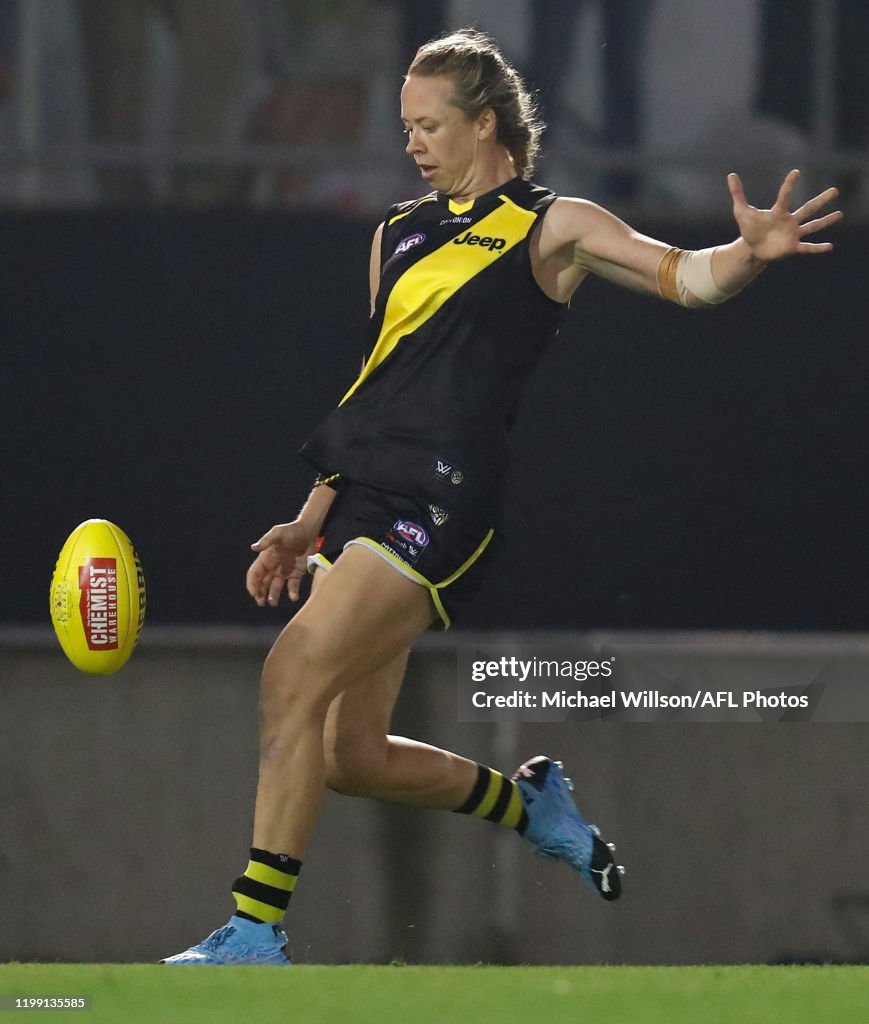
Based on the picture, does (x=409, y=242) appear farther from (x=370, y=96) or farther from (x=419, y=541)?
(x=370, y=96)

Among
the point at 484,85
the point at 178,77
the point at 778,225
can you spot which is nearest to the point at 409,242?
the point at 484,85

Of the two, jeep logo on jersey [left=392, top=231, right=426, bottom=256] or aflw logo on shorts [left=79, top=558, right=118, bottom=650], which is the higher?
jeep logo on jersey [left=392, top=231, right=426, bottom=256]

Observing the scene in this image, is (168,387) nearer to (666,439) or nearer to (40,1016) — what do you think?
(666,439)

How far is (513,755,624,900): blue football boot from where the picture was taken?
5.46 meters

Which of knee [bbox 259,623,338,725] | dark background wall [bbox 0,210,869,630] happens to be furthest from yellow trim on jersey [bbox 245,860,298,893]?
dark background wall [bbox 0,210,869,630]

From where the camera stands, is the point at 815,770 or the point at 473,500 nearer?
the point at 473,500

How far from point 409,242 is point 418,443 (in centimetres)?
52

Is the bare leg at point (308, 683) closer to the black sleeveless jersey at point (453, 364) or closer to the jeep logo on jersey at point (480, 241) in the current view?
the black sleeveless jersey at point (453, 364)

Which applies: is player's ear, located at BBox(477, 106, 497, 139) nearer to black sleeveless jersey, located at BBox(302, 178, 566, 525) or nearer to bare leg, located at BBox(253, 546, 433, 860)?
black sleeveless jersey, located at BBox(302, 178, 566, 525)

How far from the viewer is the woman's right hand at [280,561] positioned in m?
5.24

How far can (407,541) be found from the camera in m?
4.93

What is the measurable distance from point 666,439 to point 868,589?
1031 millimetres

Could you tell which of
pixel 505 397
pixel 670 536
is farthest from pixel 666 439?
pixel 505 397

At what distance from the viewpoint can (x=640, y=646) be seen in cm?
601
